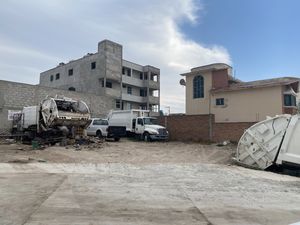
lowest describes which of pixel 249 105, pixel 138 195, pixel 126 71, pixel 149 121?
pixel 138 195

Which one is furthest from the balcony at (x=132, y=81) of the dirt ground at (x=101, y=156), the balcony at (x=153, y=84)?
the dirt ground at (x=101, y=156)

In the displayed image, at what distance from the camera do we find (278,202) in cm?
841

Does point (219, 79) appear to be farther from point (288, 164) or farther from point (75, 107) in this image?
point (288, 164)

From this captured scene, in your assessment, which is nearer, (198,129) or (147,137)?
(198,129)

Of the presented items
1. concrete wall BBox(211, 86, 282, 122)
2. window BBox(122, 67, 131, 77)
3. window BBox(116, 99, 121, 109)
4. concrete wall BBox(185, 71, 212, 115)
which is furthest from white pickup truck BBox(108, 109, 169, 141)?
window BBox(122, 67, 131, 77)

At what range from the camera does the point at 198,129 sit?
95.6ft

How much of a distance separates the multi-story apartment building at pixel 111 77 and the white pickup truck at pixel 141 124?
14490mm

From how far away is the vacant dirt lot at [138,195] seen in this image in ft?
21.2

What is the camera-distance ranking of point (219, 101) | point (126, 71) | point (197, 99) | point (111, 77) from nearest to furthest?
point (219, 101) → point (197, 99) → point (111, 77) → point (126, 71)

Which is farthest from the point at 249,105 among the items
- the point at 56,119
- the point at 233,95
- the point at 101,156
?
the point at 56,119

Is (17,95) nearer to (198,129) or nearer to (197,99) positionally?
(198,129)

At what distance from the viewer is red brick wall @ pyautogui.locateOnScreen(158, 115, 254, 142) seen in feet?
84.8

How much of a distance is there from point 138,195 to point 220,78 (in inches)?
1057

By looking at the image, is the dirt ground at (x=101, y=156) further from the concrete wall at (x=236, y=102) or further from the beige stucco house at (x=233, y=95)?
the beige stucco house at (x=233, y=95)
